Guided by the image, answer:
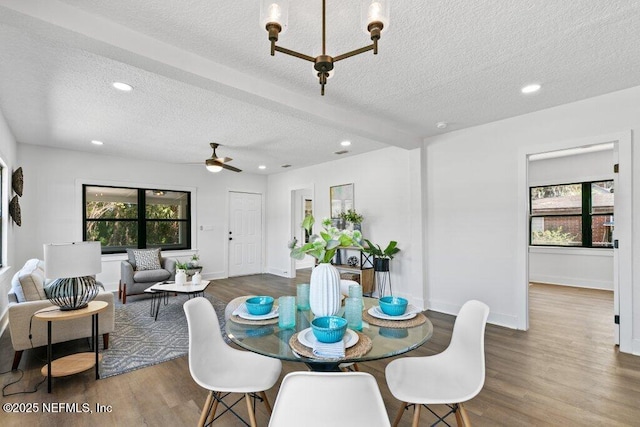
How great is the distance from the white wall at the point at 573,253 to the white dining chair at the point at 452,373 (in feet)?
19.5

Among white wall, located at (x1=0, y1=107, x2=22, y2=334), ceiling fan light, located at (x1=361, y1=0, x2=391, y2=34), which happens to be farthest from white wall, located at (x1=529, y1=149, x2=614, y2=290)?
white wall, located at (x1=0, y1=107, x2=22, y2=334)

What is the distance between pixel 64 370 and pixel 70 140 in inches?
147

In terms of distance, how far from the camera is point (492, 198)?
3.96 meters

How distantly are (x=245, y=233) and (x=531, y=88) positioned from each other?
20.6 ft

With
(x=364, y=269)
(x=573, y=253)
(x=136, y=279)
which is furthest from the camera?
(x=573, y=253)

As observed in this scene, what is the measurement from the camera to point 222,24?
2006 millimetres

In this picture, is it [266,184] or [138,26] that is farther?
[266,184]

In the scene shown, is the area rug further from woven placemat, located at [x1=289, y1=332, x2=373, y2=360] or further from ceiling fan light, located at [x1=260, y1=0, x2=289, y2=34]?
ceiling fan light, located at [x1=260, y1=0, x2=289, y2=34]

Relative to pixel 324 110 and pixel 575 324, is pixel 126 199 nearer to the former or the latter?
pixel 324 110

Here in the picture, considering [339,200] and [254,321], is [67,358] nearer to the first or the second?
[254,321]

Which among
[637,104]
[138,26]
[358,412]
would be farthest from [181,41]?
[637,104]

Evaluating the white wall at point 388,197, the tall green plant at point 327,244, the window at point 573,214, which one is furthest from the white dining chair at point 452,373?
the window at point 573,214

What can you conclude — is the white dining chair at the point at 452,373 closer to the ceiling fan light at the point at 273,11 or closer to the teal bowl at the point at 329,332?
the teal bowl at the point at 329,332

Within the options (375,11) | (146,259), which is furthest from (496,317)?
(146,259)
